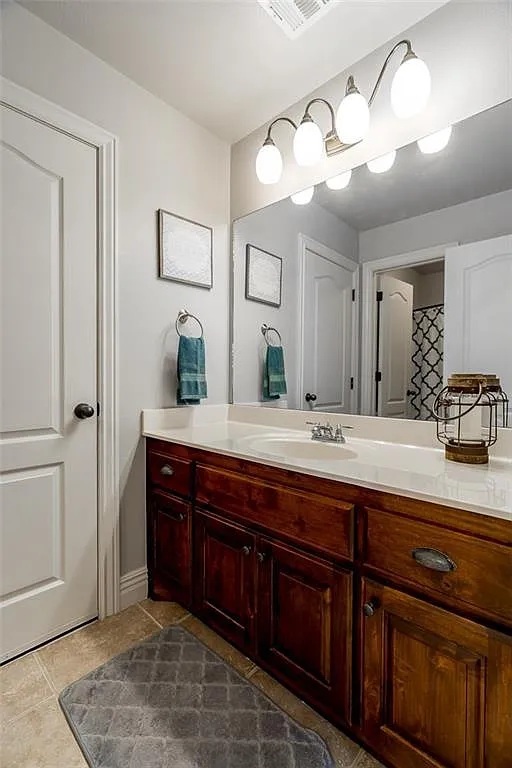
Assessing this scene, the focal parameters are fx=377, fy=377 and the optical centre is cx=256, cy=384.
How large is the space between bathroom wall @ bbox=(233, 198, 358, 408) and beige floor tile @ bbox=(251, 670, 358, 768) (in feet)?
3.53

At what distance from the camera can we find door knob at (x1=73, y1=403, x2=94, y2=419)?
1521 millimetres

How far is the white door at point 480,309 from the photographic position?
123cm

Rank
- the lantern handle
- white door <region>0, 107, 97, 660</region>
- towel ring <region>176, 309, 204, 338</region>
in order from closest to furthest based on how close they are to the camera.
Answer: the lantern handle
white door <region>0, 107, 97, 660</region>
towel ring <region>176, 309, 204, 338</region>

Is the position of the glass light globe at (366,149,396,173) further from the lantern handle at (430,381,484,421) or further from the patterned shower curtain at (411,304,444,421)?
the lantern handle at (430,381,484,421)

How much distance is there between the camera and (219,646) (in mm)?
1444

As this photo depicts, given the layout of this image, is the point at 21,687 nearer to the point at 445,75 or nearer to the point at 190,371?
the point at 190,371

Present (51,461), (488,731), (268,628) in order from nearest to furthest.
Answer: (488,731) → (268,628) → (51,461)

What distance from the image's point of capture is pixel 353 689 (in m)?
1.02

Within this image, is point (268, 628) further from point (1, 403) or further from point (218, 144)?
point (218, 144)

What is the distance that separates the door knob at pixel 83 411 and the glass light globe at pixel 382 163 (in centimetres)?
151

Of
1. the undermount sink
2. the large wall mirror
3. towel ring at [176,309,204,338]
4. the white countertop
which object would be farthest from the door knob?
the large wall mirror

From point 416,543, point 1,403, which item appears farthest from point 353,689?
point 1,403

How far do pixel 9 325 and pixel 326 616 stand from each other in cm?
142

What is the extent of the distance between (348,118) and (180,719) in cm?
214
